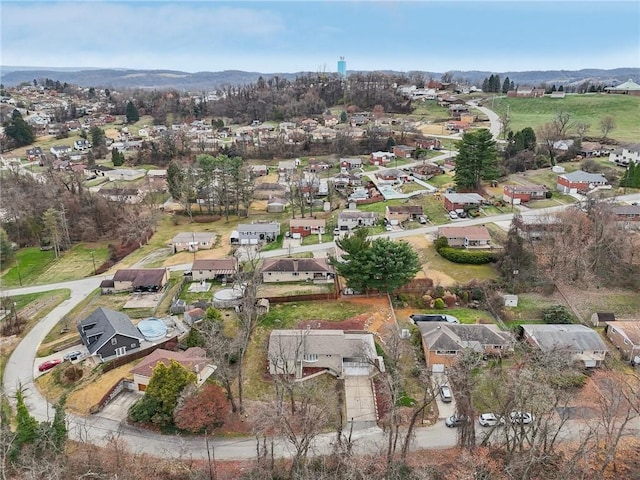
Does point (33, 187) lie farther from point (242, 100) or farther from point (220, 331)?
point (242, 100)

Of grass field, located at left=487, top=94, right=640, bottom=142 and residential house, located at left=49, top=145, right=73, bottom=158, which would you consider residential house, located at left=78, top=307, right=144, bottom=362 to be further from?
grass field, located at left=487, top=94, right=640, bottom=142

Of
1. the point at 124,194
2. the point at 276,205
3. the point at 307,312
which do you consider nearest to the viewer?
the point at 307,312

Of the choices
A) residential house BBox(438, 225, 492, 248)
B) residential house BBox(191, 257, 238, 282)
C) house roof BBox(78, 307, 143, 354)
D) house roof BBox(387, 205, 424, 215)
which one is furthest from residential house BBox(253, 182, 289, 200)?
house roof BBox(78, 307, 143, 354)

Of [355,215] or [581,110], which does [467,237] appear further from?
[581,110]

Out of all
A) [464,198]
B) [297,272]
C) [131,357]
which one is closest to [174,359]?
[131,357]

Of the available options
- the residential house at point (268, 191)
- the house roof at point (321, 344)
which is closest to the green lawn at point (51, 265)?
the residential house at point (268, 191)

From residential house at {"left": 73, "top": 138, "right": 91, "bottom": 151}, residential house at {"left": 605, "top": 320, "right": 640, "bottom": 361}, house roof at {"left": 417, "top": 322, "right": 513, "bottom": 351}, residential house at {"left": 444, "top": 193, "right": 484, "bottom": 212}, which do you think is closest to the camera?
house roof at {"left": 417, "top": 322, "right": 513, "bottom": 351}
